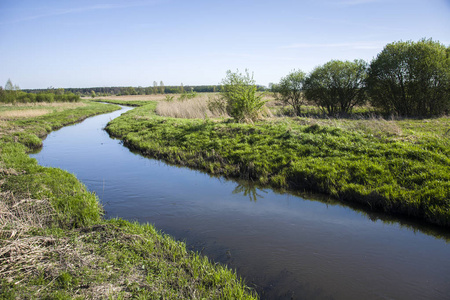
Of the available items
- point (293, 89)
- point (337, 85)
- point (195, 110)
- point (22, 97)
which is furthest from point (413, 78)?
point (22, 97)

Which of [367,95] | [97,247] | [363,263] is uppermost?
[367,95]

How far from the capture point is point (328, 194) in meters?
7.79

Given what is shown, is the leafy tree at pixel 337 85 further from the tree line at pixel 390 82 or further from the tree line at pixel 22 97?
the tree line at pixel 22 97

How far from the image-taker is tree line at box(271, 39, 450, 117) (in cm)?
1647

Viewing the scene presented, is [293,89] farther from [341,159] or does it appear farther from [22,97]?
[22,97]

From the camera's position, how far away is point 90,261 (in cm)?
406

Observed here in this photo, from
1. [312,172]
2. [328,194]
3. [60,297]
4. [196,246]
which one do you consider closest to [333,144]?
[312,172]

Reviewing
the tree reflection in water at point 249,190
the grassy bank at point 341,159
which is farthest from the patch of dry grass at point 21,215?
the grassy bank at point 341,159

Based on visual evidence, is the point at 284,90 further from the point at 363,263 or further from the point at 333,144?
the point at 363,263

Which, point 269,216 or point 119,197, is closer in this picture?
point 269,216

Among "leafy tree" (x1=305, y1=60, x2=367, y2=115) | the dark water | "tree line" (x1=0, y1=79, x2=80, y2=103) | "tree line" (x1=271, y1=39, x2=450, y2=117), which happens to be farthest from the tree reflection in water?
"tree line" (x1=0, y1=79, x2=80, y2=103)

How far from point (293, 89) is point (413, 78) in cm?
929

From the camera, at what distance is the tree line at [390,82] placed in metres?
16.5

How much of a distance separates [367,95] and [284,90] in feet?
23.1
